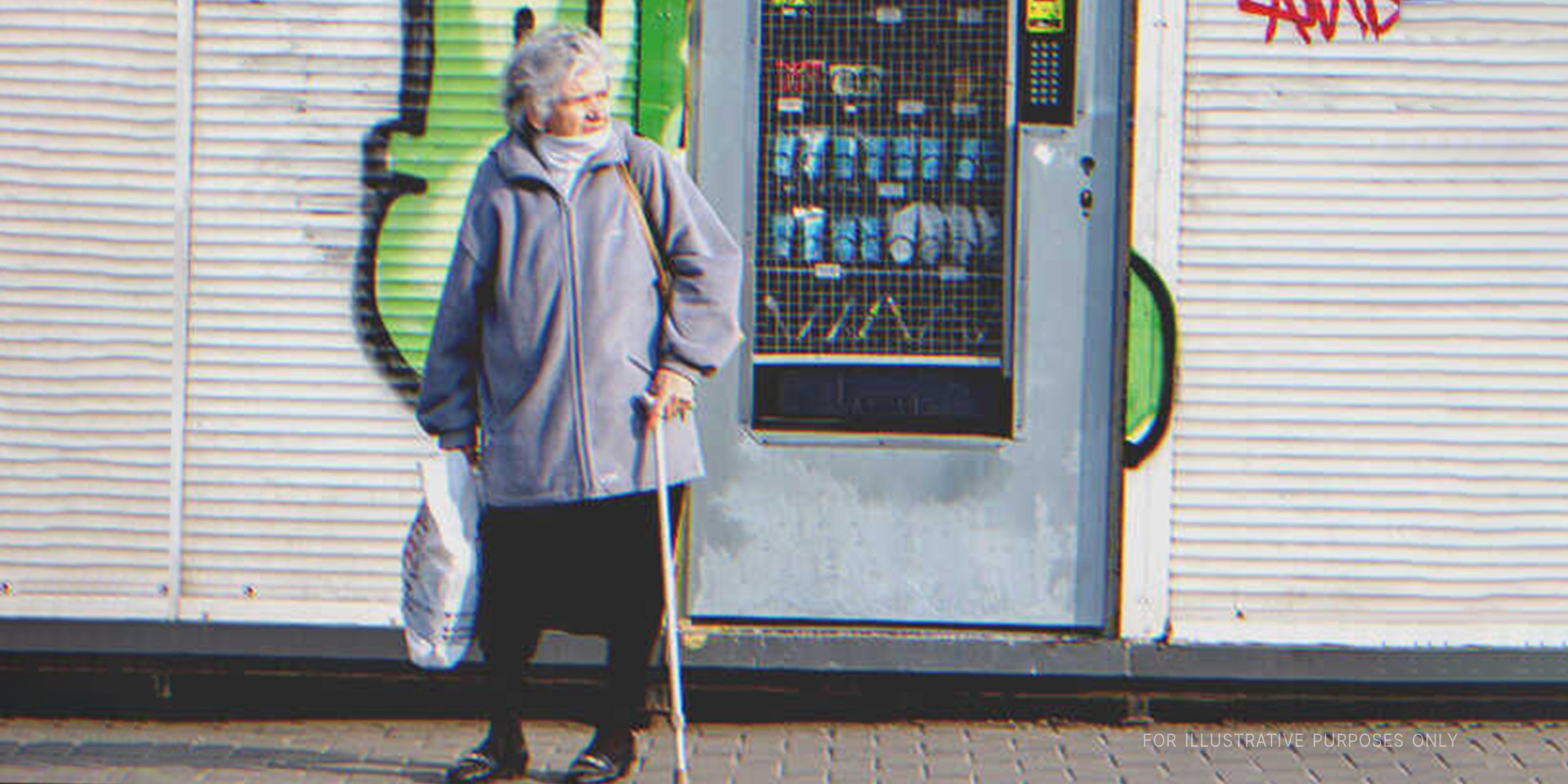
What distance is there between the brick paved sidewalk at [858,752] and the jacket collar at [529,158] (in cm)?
153

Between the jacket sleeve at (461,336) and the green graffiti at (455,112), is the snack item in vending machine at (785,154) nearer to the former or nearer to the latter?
the green graffiti at (455,112)

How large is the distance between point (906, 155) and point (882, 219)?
0.69 feet

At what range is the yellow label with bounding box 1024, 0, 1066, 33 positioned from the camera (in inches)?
214

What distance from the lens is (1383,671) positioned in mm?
5359

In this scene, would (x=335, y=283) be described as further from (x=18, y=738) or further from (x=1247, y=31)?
(x=1247, y=31)

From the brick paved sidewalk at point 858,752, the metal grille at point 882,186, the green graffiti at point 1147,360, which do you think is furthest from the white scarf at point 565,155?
the green graffiti at point 1147,360

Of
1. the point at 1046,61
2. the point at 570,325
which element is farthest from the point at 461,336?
the point at 1046,61

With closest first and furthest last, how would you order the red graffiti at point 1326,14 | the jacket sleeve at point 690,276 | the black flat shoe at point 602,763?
1. the jacket sleeve at point 690,276
2. the black flat shoe at point 602,763
3. the red graffiti at point 1326,14

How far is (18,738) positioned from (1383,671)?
13.0 ft

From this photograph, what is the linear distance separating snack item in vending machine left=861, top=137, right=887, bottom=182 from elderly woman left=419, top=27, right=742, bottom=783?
1223 millimetres

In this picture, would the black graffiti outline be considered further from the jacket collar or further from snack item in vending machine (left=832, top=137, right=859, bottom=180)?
the jacket collar

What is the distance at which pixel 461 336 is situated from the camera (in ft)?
14.1

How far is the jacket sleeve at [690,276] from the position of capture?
4.27 metres

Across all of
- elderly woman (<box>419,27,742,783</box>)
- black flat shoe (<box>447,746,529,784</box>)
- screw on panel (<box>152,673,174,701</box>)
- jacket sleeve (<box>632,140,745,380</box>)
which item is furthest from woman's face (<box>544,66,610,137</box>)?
screw on panel (<box>152,673,174,701</box>)
